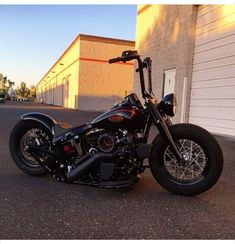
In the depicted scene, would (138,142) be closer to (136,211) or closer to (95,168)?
(95,168)

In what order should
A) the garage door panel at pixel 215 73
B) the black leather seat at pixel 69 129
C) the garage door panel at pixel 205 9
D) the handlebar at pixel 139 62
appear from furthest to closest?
1. the garage door panel at pixel 205 9
2. the garage door panel at pixel 215 73
3. the black leather seat at pixel 69 129
4. the handlebar at pixel 139 62

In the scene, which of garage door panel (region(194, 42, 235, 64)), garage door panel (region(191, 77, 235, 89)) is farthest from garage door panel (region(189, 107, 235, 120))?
garage door panel (region(194, 42, 235, 64))

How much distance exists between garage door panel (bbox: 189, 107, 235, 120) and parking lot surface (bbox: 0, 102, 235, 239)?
17.3 feet

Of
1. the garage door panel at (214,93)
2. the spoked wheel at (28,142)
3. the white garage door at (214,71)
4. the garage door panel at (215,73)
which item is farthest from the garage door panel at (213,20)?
the spoked wheel at (28,142)

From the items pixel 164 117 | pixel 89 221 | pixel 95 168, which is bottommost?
pixel 89 221

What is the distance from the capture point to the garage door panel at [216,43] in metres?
9.59

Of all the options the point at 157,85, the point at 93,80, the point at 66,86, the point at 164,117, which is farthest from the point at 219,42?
the point at 66,86

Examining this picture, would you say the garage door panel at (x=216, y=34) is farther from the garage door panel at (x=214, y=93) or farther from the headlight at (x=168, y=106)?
the headlight at (x=168, y=106)

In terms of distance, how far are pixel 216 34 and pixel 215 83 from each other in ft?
5.02

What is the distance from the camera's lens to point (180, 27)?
40.6ft

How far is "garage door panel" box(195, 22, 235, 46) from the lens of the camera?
9.64 metres

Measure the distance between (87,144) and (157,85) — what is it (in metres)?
10.8

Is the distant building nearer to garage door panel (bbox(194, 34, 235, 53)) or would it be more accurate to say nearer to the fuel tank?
garage door panel (bbox(194, 34, 235, 53))

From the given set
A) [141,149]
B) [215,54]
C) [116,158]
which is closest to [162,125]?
[141,149]
